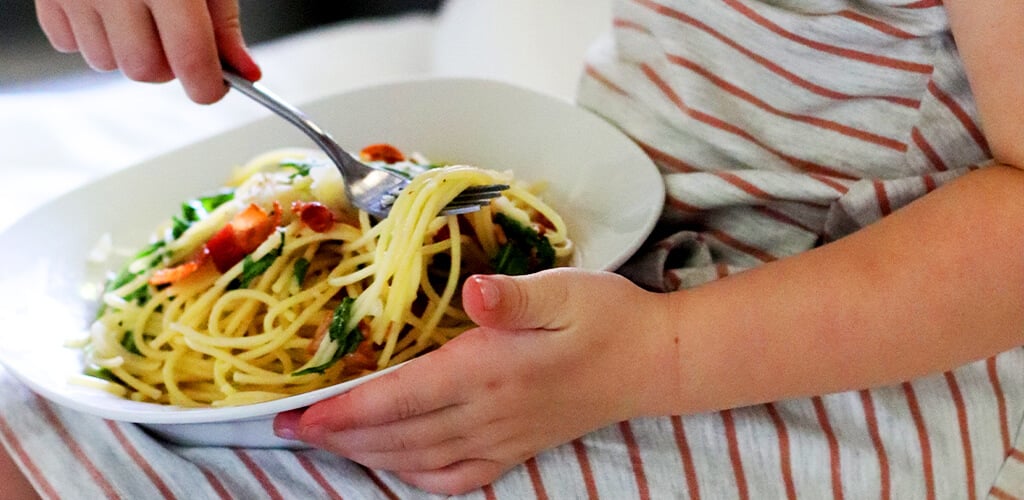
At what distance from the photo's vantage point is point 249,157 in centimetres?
90

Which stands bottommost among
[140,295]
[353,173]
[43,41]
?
[43,41]

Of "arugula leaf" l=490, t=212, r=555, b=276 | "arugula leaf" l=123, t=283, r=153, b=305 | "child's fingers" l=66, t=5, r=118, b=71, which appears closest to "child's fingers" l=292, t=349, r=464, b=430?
"arugula leaf" l=490, t=212, r=555, b=276

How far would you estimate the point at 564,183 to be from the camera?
81 cm

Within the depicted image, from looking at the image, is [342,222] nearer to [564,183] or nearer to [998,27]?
[564,183]

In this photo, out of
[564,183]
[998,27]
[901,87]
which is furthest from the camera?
[564,183]

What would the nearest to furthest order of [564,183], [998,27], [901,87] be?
[998,27]
[901,87]
[564,183]

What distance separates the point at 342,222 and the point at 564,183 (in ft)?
0.71

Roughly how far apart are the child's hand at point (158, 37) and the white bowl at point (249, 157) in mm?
157

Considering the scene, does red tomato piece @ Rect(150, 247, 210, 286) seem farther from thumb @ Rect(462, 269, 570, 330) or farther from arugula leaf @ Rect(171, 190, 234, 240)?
thumb @ Rect(462, 269, 570, 330)

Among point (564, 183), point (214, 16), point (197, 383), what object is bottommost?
point (197, 383)

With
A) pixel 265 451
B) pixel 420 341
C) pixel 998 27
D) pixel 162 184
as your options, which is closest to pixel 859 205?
pixel 998 27

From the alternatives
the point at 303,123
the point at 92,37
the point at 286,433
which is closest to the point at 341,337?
the point at 286,433

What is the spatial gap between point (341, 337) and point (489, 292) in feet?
0.55

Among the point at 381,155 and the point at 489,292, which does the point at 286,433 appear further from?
the point at 381,155
